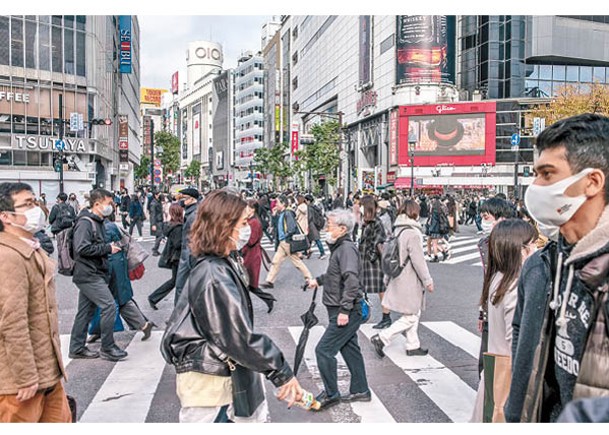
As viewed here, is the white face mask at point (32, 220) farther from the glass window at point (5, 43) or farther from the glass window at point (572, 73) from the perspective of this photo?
the glass window at point (572, 73)

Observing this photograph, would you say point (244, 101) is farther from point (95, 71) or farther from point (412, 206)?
point (412, 206)

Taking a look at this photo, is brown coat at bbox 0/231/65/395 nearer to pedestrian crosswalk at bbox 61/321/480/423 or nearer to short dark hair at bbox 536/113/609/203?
pedestrian crosswalk at bbox 61/321/480/423

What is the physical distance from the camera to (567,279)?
6.44ft

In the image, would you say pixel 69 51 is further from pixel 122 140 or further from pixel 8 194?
pixel 8 194

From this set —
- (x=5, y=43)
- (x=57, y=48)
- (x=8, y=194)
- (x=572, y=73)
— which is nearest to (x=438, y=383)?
(x=8, y=194)

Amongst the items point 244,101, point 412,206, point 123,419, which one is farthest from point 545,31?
point 244,101

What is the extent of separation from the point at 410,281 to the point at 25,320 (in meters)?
4.72

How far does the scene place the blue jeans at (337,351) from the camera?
5180 mm

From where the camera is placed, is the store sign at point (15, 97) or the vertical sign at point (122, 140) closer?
the store sign at point (15, 97)

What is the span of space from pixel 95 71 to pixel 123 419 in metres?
41.3

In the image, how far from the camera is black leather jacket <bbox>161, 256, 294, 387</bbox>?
9.17 feet

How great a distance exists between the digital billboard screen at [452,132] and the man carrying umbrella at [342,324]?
49.3 metres

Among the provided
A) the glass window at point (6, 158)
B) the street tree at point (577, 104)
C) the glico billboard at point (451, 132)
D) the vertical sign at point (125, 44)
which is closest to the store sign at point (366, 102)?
the glico billboard at point (451, 132)

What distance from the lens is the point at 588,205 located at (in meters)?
2.00
